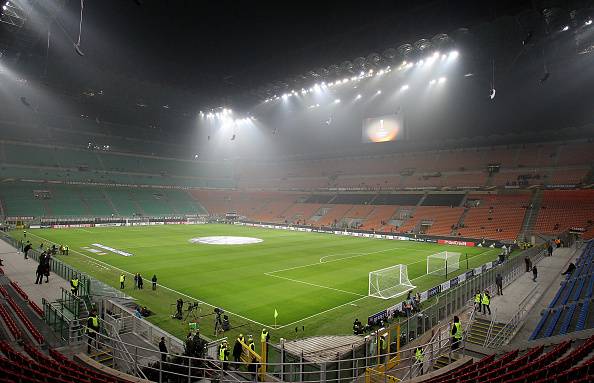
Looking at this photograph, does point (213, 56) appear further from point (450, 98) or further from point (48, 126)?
point (48, 126)

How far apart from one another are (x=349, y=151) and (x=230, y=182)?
1270 inches

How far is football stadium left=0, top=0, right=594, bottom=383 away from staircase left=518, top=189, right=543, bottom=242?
1.96ft

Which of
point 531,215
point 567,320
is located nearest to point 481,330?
point 567,320

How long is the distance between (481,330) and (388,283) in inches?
322

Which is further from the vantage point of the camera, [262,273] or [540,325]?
[262,273]

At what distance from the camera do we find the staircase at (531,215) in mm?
42500

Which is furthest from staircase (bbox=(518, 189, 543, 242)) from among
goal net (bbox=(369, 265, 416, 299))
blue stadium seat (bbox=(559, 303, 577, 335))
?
blue stadium seat (bbox=(559, 303, 577, 335))

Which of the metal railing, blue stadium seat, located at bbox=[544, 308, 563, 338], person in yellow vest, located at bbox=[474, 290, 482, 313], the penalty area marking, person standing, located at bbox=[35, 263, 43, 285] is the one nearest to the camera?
the metal railing

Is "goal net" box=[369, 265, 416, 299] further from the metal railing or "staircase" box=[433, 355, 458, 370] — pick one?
the metal railing

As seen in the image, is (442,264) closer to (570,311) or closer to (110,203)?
(570,311)

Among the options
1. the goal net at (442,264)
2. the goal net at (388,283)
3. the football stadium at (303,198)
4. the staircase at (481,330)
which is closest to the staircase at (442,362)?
the football stadium at (303,198)

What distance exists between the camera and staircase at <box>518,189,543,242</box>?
42.5 m

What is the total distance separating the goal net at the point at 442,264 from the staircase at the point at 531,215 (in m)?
18.2

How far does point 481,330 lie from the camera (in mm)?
14422
